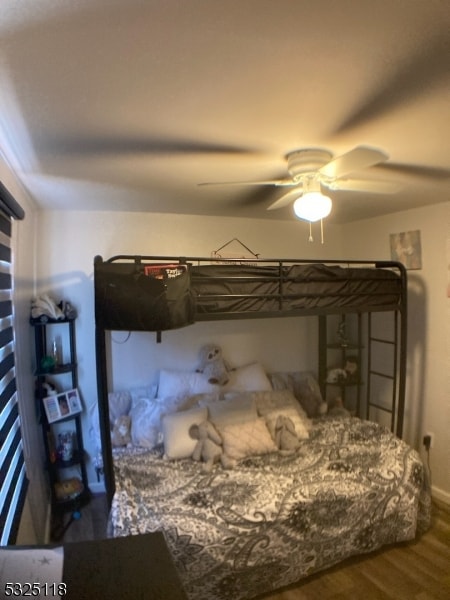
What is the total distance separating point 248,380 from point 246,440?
0.82 meters

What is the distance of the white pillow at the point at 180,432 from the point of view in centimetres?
253

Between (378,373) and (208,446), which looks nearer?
(208,446)

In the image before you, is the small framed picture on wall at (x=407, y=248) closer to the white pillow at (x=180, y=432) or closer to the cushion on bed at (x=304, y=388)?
the cushion on bed at (x=304, y=388)

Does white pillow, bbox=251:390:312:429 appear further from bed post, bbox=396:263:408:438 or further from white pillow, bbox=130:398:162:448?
white pillow, bbox=130:398:162:448

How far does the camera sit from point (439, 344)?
297 cm

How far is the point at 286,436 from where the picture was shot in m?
2.67

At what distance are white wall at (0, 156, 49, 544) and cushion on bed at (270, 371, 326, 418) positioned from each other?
200 centimetres

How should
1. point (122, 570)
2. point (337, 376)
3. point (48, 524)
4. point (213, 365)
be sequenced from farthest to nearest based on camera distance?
point (337, 376)
point (213, 365)
point (48, 524)
point (122, 570)

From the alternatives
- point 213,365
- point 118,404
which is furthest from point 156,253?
point 118,404

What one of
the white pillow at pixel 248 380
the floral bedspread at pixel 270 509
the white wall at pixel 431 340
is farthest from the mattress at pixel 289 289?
the white pillow at pixel 248 380

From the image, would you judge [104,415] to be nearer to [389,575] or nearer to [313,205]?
[313,205]

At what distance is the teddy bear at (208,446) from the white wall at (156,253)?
0.84 metres

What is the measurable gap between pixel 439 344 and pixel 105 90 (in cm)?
298

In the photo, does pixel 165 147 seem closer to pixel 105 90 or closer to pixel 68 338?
pixel 105 90
